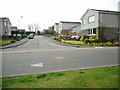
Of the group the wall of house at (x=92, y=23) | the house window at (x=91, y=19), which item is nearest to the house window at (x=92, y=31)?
the wall of house at (x=92, y=23)

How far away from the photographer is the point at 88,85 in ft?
12.8

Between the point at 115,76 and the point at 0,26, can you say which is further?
the point at 0,26

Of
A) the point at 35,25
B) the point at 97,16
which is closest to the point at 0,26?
the point at 97,16

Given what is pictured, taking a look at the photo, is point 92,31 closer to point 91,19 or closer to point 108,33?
point 91,19

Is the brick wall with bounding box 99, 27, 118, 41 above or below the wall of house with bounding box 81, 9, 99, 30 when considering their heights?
below

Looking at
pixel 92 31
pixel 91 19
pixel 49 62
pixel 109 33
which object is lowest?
pixel 49 62

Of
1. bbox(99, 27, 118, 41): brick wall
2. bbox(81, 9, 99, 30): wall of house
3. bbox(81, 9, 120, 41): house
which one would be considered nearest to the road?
bbox(99, 27, 118, 41): brick wall

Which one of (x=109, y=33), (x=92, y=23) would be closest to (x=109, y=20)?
(x=109, y=33)

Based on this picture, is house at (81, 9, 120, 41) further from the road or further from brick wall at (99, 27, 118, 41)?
the road

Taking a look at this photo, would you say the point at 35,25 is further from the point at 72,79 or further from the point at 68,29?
the point at 72,79

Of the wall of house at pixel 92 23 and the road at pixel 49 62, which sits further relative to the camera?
the wall of house at pixel 92 23

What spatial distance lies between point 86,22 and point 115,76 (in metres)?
25.8

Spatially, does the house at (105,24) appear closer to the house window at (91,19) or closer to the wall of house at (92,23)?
the wall of house at (92,23)

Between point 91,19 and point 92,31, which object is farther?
point 91,19
